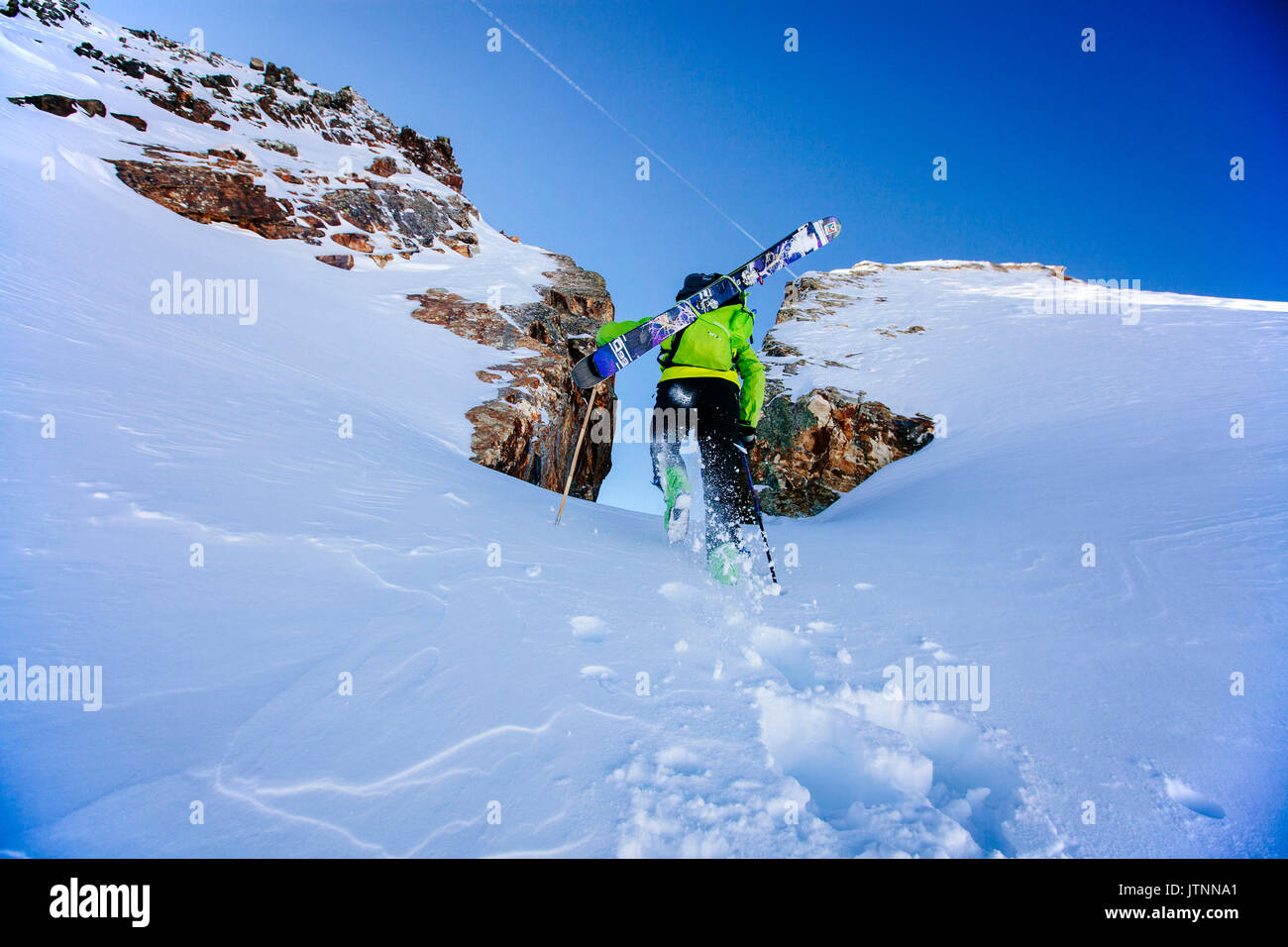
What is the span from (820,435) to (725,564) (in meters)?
7.54

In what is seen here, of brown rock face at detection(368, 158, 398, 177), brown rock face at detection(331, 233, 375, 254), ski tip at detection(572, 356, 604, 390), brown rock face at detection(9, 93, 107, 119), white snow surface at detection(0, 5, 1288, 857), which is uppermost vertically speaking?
brown rock face at detection(368, 158, 398, 177)

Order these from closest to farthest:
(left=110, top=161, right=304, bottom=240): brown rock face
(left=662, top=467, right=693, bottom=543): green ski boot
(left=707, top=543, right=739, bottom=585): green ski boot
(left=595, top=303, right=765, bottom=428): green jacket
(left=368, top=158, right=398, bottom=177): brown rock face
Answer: (left=707, top=543, right=739, bottom=585): green ski boot < (left=595, top=303, right=765, bottom=428): green jacket < (left=662, top=467, right=693, bottom=543): green ski boot < (left=110, top=161, right=304, bottom=240): brown rock face < (left=368, top=158, right=398, bottom=177): brown rock face

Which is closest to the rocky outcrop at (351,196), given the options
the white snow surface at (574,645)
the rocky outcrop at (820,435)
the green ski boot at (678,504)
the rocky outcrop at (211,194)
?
the rocky outcrop at (211,194)

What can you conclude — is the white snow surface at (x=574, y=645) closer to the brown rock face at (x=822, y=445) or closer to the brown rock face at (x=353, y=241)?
the brown rock face at (x=822, y=445)

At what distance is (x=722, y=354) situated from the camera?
14.2 ft

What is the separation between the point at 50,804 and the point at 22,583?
3.78 ft

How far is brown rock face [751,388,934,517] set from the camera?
30.7ft

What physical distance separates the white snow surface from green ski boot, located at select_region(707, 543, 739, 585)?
12cm

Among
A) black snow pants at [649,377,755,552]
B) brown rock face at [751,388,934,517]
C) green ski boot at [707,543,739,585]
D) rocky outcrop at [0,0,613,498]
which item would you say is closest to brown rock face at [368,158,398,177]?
rocky outcrop at [0,0,613,498]

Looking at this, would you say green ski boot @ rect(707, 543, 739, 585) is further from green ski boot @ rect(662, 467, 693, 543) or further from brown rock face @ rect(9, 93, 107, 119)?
brown rock face @ rect(9, 93, 107, 119)

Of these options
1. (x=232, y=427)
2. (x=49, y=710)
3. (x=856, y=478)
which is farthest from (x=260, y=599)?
(x=856, y=478)

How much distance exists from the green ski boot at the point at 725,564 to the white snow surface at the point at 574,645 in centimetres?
12

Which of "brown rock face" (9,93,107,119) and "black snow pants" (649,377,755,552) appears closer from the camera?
"black snow pants" (649,377,755,552)
